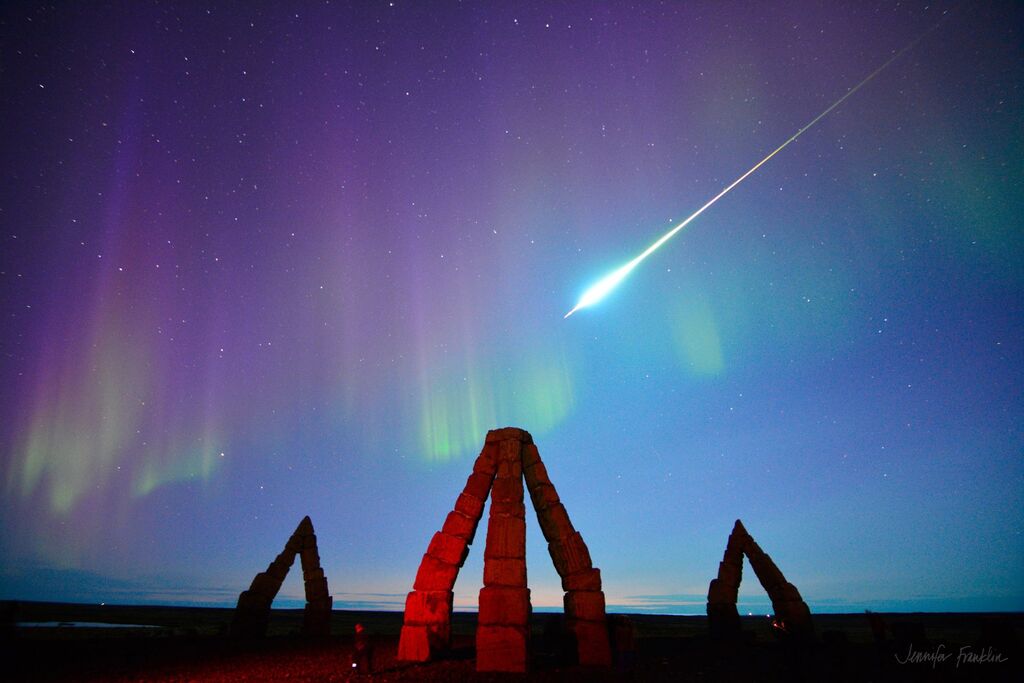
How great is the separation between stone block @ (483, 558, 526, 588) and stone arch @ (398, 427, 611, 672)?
2 cm

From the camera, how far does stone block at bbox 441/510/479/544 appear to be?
50.9 feet

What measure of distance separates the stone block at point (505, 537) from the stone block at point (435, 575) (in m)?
1.36

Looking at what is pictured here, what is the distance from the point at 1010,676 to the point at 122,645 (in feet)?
95.1

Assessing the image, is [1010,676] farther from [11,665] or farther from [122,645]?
[122,645]

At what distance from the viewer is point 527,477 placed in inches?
658

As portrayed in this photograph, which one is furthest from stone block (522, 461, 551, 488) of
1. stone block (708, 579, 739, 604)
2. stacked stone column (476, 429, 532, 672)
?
stone block (708, 579, 739, 604)

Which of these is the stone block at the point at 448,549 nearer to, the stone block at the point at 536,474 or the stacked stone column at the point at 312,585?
the stone block at the point at 536,474

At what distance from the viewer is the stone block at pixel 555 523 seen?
15.8 metres

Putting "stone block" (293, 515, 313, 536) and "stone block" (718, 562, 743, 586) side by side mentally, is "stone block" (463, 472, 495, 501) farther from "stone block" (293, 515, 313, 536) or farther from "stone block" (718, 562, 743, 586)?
"stone block" (718, 562, 743, 586)

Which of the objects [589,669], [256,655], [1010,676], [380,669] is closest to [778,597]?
[1010,676]

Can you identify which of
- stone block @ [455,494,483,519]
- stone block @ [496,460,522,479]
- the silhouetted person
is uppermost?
stone block @ [496,460,522,479]

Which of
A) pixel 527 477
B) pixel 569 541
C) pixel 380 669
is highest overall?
pixel 527 477

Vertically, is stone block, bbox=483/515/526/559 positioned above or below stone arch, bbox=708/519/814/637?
above

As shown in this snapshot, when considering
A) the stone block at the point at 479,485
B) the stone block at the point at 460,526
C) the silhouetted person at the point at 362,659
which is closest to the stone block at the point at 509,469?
the stone block at the point at 479,485
